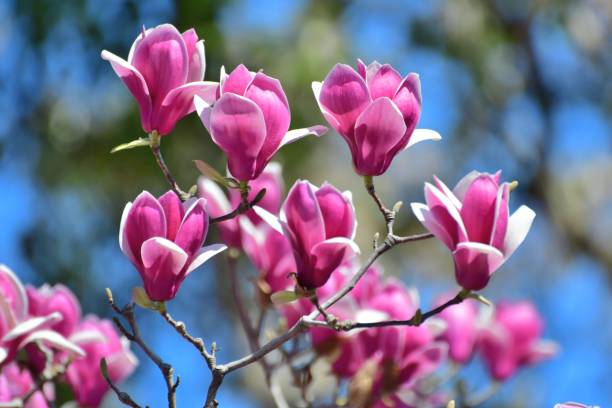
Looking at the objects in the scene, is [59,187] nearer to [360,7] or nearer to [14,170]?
[14,170]

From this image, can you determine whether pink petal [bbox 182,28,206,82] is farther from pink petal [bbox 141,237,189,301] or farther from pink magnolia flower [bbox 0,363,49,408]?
pink magnolia flower [bbox 0,363,49,408]

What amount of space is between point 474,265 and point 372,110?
0.17 m

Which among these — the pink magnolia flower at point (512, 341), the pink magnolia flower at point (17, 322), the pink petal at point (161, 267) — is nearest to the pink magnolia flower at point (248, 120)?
the pink petal at point (161, 267)

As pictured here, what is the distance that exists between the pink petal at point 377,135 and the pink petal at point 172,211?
6.9 inches

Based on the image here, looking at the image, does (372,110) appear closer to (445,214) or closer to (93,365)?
(445,214)

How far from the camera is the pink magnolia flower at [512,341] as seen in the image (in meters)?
1.47

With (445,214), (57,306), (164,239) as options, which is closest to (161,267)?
(164,239)

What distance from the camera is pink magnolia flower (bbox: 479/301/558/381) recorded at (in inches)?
58.0

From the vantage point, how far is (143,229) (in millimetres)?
853

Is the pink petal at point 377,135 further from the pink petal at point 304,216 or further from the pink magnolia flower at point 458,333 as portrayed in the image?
the pink magnolia flower at point 458,333

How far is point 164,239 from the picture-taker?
84 cm

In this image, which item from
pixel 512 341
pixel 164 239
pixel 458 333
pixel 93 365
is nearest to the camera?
pixel 164 239

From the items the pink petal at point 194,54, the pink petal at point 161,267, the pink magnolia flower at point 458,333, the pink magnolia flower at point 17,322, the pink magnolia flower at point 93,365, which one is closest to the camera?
the pink petal at point 161,267

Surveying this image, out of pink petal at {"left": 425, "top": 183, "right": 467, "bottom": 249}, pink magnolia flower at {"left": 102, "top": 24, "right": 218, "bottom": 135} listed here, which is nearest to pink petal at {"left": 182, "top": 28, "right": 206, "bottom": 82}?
pink magnolia flower at {"left": 102, "top": 24, "right": 218, "bottom": 135}
